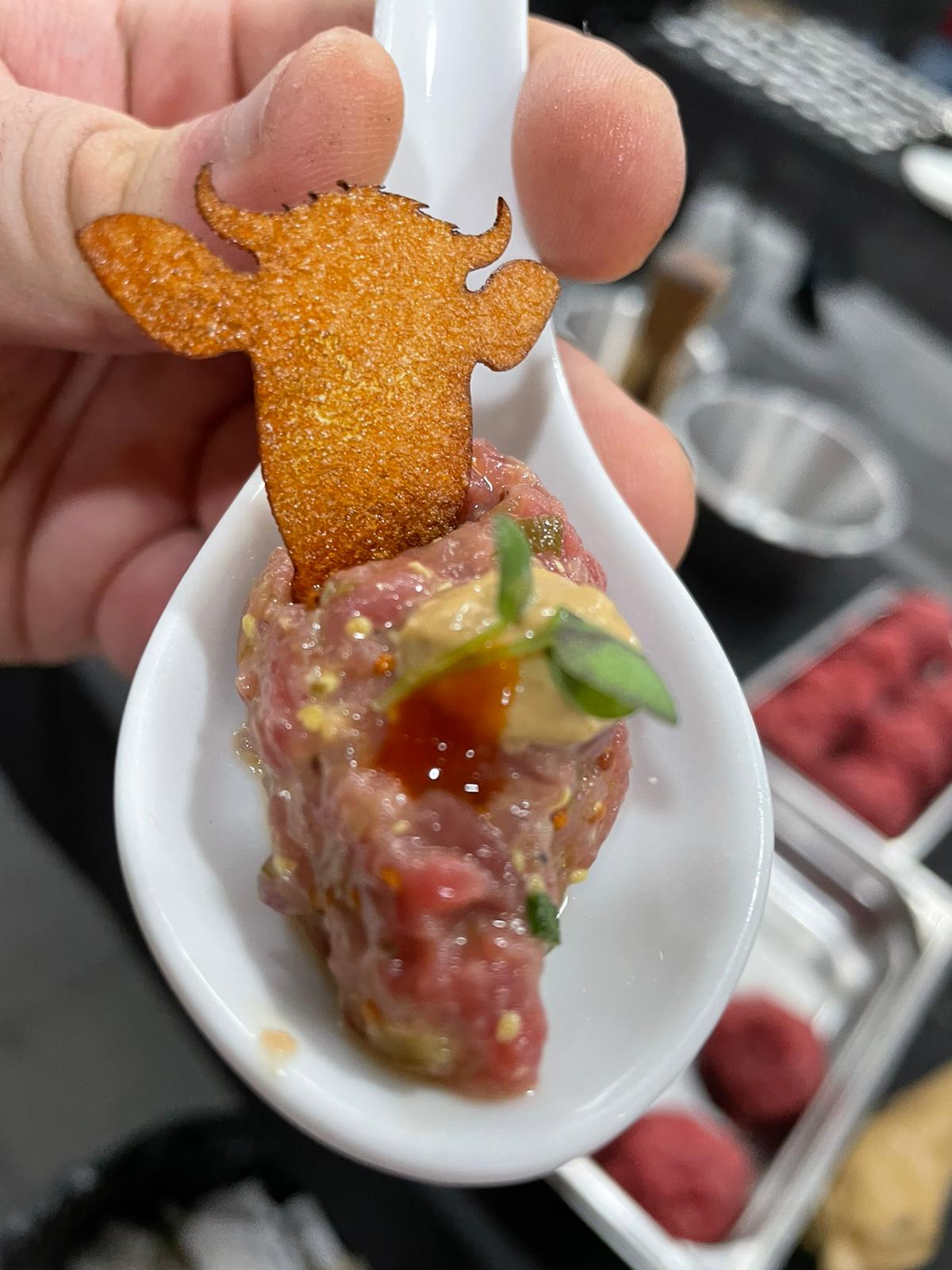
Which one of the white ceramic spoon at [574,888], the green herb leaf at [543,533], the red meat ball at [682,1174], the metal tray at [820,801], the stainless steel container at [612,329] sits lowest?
the red meat ball at [682,1174]

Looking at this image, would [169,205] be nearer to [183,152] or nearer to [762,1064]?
[183,152]

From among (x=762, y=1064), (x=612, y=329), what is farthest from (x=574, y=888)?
(x=612, y=329)

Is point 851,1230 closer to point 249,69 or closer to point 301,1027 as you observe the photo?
point 301,1027

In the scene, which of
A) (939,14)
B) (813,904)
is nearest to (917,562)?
(813,904)

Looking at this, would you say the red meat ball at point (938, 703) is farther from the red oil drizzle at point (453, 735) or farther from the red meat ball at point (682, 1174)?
the red oil drizzle at point (453, 735)

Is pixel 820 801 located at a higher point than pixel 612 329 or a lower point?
lower

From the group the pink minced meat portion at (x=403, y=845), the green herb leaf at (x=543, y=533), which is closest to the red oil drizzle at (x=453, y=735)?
the pink minced meat portion at (x=403, y=845)
